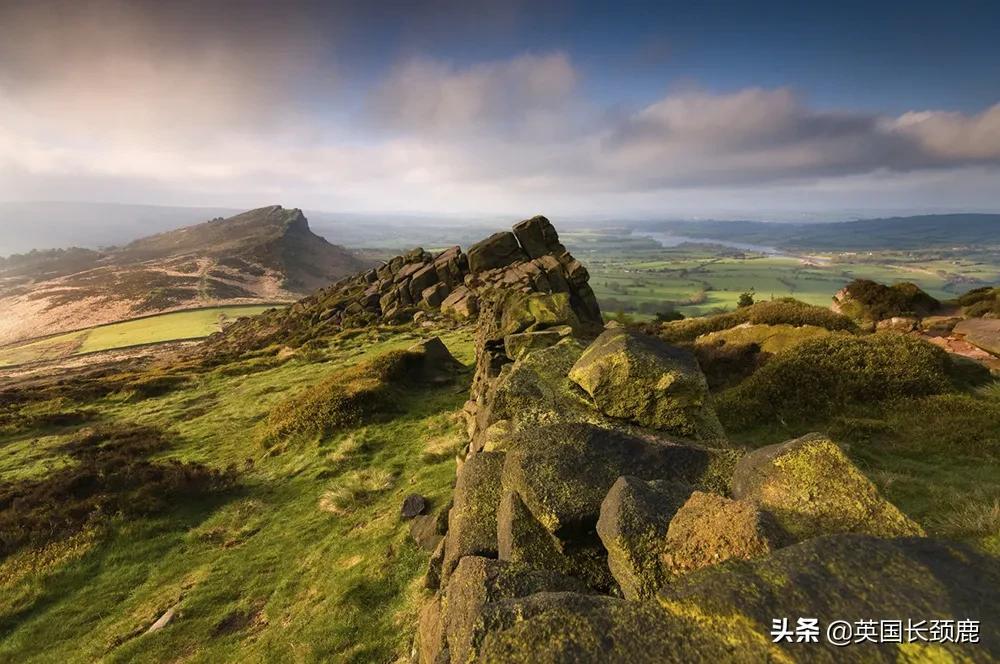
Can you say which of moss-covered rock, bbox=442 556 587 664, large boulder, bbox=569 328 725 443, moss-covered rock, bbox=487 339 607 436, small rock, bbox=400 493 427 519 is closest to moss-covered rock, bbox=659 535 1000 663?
moss-covered rock, bbox=442 556 587 664

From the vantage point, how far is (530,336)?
1833 cm

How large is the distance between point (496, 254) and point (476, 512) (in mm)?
58767

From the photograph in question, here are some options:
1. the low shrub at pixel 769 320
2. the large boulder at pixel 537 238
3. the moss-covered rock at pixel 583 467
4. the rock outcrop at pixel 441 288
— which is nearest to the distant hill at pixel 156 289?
the rock outcrop at pixel 441 288

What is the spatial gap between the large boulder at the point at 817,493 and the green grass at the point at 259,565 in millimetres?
7477

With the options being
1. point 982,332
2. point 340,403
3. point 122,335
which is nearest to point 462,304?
point 340,403

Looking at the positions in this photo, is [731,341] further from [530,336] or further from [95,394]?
[95,394]

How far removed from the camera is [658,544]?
17.9 feet

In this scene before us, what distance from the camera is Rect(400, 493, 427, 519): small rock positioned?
13742 mm

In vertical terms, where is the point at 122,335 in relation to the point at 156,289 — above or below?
below

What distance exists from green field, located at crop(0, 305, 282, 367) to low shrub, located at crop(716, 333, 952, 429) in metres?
95.8

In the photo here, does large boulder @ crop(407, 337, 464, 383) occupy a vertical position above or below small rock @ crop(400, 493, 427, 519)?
above

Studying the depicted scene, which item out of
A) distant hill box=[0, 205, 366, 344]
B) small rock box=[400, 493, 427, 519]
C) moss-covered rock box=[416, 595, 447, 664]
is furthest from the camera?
distant hill box=[0, 205, 366, 344]

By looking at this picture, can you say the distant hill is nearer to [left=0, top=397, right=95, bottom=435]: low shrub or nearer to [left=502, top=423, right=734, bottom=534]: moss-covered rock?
[left=0, top=397, right=95, bottom=435]: low shrub

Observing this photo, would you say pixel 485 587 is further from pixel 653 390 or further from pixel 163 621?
pixel 163 621
